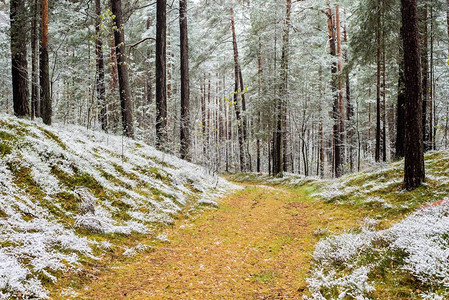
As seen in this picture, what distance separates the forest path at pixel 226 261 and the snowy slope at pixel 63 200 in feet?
2.16

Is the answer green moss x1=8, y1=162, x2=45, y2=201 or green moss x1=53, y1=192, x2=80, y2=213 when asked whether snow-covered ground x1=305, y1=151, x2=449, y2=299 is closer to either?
green moss x1=53, y1=192, x2=80, y2=213

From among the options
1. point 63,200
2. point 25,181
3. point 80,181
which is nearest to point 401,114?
point 80,181

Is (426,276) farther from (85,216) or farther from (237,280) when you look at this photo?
(85,216)

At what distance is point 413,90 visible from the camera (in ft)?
23.4

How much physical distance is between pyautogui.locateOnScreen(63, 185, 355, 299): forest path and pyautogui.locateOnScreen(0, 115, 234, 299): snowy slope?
0.66 meters

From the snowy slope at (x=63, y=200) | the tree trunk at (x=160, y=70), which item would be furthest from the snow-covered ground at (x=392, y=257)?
the tree trunk at (x=160, y=70)

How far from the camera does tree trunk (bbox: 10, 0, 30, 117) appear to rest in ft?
29.1

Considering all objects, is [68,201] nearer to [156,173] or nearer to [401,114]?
[156,173]

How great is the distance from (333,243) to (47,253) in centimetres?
458

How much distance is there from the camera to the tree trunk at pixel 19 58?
29.1 ft

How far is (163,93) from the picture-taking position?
43.2 feet

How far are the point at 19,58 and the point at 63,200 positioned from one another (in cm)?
671

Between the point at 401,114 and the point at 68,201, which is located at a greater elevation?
the point at 401,114

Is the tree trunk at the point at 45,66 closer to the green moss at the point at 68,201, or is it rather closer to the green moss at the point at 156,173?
A: the green moss at the point at 156,173
